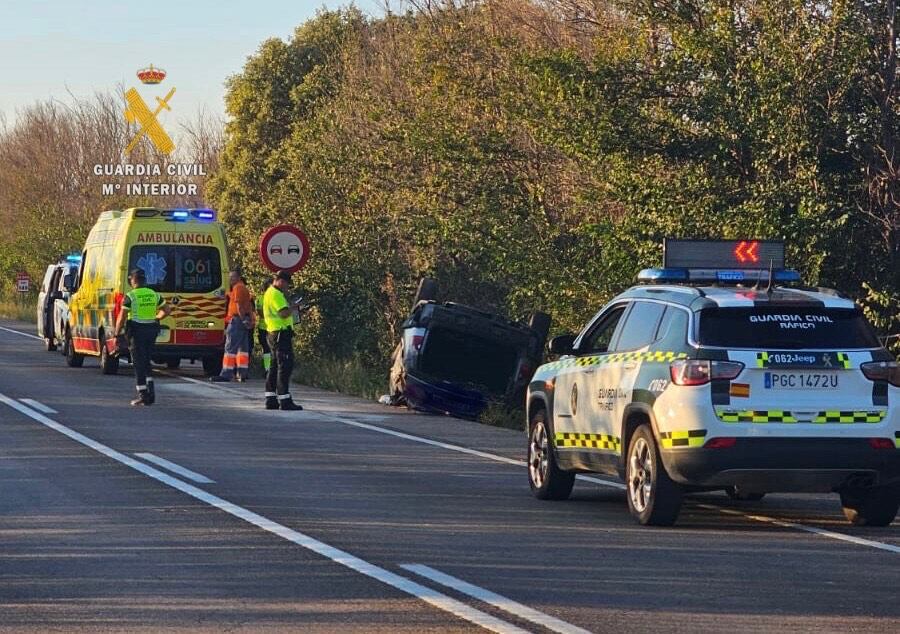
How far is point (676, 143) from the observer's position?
19.8 metres

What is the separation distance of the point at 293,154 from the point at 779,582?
26045mm

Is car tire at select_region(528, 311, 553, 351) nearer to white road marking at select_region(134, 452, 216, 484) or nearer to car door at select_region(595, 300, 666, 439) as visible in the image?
white road marking at select_region(134, 452, 216, 484)

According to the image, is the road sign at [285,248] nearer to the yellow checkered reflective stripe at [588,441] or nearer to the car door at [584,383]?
the car door at [584,383]

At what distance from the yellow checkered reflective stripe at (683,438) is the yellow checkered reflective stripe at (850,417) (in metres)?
0.71

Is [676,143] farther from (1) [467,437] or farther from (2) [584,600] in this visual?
(2) [584,600]

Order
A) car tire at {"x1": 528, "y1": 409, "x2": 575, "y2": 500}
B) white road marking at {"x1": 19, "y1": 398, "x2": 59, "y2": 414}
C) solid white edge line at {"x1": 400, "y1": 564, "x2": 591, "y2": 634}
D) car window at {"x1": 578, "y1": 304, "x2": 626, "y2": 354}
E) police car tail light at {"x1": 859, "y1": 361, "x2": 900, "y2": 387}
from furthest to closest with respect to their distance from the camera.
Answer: white road marking at {"x1": 19, "y1": 398, "x2": 59, "y2": 414} → car tire at {"x1": 528, "y1": 409, "x2": 575, "y2": 500} → car window at {"x1": 578, "y1": 304, "x2": 626, "y2": 354} → police car tail light at {"x1": 859, "y1": 361, "x2": 900, "y2": 387} → solid white edge line at {"x1": 400, "y1": 564, "x2": 591, "y2": 634}

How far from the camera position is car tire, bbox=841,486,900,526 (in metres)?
11.4

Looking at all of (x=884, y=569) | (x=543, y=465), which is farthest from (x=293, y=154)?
(x=884, y=569)

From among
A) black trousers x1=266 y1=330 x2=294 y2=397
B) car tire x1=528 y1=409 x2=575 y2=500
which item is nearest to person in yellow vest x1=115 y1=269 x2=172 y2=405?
black trousers x1=266 y1=330 x2=294 y2=397

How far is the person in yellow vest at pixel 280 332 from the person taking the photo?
2117 centimetres

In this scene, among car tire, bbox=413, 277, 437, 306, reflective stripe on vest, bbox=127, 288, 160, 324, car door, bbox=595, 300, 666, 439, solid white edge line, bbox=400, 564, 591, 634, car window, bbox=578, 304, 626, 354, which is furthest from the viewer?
car tire, bbox=413, 277, 437, 306

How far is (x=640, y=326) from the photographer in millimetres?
11867

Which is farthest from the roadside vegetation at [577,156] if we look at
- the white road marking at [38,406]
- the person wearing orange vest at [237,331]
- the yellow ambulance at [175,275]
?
the white road marking at [38,406]

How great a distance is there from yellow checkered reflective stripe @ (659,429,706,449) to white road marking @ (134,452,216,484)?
404 centimetres
